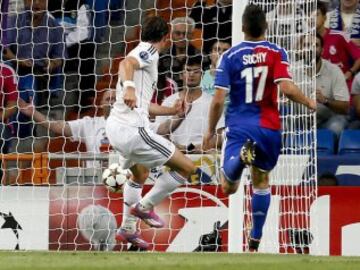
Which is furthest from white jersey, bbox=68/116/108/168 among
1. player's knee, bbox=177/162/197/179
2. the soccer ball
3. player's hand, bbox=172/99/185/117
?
player's knee, bbox=177/162/197/179

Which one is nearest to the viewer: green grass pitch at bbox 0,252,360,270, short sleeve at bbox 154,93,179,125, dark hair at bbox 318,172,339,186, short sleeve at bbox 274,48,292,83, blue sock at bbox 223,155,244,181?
green grass pitch at bbox 0,252,360,270

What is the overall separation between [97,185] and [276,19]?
2520 mm

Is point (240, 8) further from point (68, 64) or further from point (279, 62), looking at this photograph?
point (68, 64)

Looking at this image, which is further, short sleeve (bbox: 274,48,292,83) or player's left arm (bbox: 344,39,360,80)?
player's left arm (bbox: 344,39,360,80)

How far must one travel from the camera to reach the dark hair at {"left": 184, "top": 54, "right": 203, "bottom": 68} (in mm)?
14713

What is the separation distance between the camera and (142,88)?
12.2 meters

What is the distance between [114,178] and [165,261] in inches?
108

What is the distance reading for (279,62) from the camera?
1129cm

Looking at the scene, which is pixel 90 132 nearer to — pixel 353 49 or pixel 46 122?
pixel 46 122

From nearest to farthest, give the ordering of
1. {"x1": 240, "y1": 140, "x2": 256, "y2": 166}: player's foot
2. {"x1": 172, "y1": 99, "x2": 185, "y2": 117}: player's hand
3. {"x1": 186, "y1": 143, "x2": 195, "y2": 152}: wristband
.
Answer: {"x1": 240, "y1": 140, "x2": 256, "y2": 166}: player's foot, {"x1": 186, "y1": 143, "x2": 195, "y2": 152}: wristband, {"x1": 172, "y1": 99, "x2": 185, "y2": 117}: player's hand

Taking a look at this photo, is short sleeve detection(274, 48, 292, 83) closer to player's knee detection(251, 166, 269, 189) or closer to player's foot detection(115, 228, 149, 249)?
player's knee detection(251, 166, 269, 189)

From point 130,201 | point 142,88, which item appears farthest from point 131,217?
point 142,88

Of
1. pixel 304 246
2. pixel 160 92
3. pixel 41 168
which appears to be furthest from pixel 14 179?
A: pixel 304 246

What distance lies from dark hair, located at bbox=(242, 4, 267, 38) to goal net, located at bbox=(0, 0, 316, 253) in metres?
1.33
